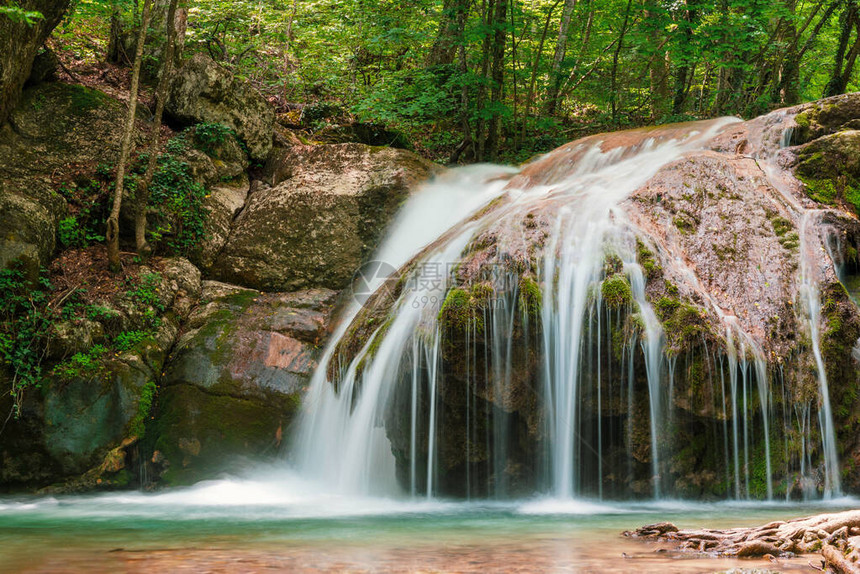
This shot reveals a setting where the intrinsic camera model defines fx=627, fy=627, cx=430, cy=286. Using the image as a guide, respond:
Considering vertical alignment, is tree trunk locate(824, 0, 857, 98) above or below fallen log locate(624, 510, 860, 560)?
above

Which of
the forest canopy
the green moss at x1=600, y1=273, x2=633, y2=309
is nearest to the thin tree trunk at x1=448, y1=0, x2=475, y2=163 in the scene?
the forest canopy

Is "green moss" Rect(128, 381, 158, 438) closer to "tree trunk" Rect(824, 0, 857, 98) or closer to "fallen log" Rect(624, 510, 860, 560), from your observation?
"fallen log" Rect(624, 510, 860, 560)

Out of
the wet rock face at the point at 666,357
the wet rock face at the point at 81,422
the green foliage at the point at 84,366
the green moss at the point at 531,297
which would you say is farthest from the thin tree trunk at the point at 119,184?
the green moss at the point at 531,297

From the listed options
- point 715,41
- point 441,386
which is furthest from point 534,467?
point 715,41

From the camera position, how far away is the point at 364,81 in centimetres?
1448

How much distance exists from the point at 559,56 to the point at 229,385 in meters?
9.77

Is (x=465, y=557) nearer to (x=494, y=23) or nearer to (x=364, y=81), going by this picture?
(x=494, y=23)

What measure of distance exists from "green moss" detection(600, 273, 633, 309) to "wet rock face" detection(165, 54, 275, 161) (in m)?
6.41

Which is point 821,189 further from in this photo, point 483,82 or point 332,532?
point 332,532

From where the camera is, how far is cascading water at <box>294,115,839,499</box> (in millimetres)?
5410

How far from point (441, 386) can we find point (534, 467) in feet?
3.67

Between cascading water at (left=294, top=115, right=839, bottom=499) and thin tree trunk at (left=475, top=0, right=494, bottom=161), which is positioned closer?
cascading water at (left=294, top=115, right=839, bottom=499)

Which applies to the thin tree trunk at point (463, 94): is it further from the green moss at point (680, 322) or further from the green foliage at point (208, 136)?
the green moss at point (680, 322)

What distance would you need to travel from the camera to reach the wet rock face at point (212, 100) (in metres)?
9.59
